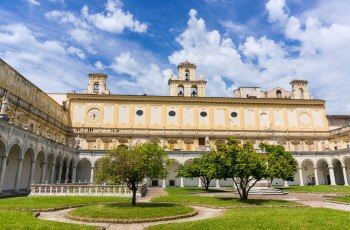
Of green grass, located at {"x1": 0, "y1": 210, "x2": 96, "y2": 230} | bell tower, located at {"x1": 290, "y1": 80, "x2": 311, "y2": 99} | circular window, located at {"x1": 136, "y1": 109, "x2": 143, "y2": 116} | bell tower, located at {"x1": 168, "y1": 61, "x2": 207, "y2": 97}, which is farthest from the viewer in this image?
bell tower, located at {"x1": 290, "y1": 80, "x2": 311, "y2": 99}

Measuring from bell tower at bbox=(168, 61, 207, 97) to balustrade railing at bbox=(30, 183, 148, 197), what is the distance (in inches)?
1453

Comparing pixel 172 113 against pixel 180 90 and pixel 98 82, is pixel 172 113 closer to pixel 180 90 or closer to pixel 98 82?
pixel 180 90

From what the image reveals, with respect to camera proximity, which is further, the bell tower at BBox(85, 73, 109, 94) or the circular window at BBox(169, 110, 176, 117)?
the bell tower at BBox(85, 73, 109, 94)

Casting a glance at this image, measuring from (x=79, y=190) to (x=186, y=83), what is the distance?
40120mm

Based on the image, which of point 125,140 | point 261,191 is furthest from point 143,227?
point 125,140

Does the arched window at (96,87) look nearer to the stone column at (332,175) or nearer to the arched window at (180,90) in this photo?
the arched window at (180,90)

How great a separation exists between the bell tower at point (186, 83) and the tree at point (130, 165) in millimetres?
42609

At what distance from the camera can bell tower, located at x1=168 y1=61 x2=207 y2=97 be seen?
201 feet

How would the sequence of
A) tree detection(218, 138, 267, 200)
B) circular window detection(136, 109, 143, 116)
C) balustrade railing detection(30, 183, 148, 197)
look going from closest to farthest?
1. tree detection(218, 138, 267, 200)
2. balustrade railing detection(30, 183, 148, 197)
3. circular window detection(136, 109, 143, 116)

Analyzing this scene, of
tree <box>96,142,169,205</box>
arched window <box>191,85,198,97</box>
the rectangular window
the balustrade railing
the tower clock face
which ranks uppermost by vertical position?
arched window <box>191,85,198,97</box>

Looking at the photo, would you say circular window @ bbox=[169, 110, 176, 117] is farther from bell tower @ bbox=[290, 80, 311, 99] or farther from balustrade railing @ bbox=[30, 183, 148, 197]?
balustrade railing @ bbox=[30, 183, 148, 197]

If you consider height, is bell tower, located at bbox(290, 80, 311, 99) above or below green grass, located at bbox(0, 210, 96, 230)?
above

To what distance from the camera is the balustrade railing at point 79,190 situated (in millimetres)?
24727

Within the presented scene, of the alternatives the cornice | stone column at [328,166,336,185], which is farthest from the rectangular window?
stone column at [328,166,336,185]
